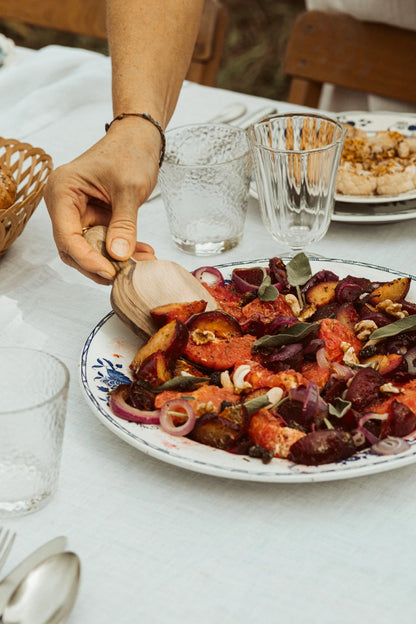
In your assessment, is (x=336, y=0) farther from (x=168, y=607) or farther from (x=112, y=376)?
(x=168, y=607)

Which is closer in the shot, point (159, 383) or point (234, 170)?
point (159, 383)

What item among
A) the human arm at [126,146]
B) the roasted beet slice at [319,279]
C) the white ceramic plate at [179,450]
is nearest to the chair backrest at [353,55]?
the human arm at [126,146]

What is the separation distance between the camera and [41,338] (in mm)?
1141

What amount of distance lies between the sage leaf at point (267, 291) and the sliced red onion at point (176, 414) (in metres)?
0.26

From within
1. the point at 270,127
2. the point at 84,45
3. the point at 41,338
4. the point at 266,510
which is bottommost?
the point at 84,45

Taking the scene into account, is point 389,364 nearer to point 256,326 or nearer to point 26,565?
point 256,326

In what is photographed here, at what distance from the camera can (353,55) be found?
85.3 inches

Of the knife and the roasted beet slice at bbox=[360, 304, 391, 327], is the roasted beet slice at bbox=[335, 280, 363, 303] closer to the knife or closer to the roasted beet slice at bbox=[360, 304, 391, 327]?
the roasted beet slice at bbox=[360, 304, 391, 327]

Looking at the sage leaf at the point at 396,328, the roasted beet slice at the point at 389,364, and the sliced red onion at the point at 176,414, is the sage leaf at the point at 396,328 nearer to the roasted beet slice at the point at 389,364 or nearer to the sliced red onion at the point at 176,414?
the roasted beet slice at the point at 389,364

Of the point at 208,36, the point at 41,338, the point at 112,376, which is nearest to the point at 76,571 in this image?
the point at 112,376

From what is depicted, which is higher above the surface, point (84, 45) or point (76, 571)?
point (76, 571)

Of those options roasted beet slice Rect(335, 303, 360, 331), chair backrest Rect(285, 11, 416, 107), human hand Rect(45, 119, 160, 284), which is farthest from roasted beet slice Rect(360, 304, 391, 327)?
chair backrest Rect(285, 11, 416, 107)

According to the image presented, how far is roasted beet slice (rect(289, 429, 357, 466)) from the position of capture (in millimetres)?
765

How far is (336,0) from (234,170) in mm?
1175
